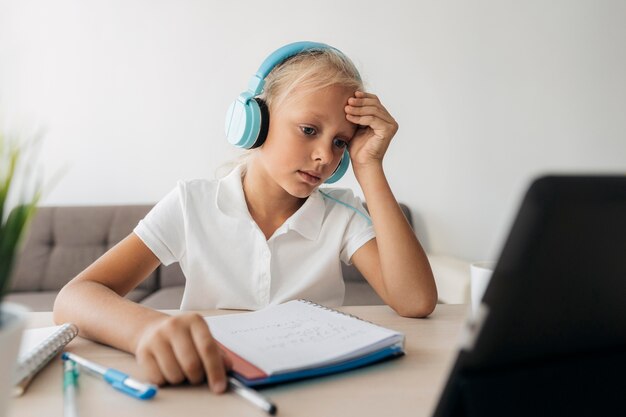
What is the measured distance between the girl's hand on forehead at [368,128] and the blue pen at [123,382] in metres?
0.72

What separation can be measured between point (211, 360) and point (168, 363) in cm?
5

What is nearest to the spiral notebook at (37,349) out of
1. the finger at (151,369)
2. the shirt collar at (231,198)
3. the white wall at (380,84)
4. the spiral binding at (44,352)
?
the spiral binding at (44,352)

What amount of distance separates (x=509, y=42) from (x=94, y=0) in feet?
6.47

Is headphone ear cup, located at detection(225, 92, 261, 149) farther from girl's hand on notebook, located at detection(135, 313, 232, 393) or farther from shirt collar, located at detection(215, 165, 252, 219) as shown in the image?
girl's hand on notebook, located at detection(135, 313, 232, 393)

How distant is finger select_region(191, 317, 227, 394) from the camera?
591mm

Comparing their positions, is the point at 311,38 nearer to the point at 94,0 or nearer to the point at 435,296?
the point at 94,0

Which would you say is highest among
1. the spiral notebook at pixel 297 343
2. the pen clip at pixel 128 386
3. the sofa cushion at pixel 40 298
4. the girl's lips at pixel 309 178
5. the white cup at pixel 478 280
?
the girl's lips at pixel 309 178

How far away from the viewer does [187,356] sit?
0.60m

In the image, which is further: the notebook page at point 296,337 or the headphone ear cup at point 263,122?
the headphone ear cup at point 263,122

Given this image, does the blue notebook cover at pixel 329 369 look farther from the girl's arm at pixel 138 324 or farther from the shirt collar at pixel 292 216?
the shirt collar at pixel 292 216

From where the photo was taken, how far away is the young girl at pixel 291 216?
3.75ft

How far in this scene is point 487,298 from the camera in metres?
0.35

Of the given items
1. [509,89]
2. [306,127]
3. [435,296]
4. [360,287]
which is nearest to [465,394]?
[435,296]

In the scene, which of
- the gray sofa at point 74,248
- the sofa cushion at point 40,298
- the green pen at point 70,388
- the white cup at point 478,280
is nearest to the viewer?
the green pen at point 70,388
